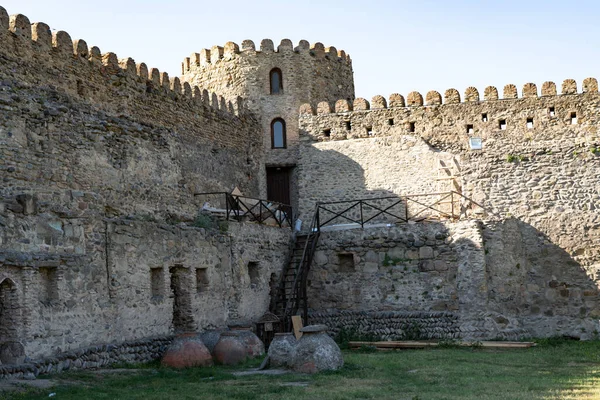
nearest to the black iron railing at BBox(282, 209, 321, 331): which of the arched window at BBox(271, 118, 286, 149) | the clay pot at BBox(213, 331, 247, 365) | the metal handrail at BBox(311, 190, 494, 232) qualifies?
the metal handrail at BBox(311, 190, 494, 232)

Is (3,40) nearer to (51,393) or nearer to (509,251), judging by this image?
(51,393)

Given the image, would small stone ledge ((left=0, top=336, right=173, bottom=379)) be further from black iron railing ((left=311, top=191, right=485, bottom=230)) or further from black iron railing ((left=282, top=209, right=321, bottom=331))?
black iron railing ((left=311, top=191, right=485, bottom=230))

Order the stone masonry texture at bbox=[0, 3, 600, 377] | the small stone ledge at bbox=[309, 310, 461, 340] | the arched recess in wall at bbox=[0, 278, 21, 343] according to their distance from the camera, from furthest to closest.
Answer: the small stone ledge at bbox=[309, 310, 461, 340] → the stone masonry texture at bbox=[0, 3, 600, 377] → the arched recess in wall at bbox=[0, 278, 21, 343]

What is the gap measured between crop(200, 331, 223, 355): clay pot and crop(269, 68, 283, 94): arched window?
35.4 ft

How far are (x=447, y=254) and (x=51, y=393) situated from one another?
38.3 ft

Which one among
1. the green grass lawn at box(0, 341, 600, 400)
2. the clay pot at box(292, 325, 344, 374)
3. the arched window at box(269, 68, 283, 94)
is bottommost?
the green grass lawn at box(0, 341, 600, 400)

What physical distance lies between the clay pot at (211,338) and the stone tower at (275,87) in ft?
29.9

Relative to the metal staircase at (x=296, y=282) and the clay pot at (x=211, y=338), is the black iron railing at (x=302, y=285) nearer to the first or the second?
the metal staircase at (x=296, y=282)

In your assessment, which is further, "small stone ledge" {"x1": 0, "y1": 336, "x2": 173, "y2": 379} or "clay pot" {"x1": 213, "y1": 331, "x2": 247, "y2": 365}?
"clay pot" {"x1": 213, "y1": 331, "x2": 247, "y2": 365}

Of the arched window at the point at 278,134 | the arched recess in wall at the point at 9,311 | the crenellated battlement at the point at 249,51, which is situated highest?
the crenellated battlement at the point at 249,51

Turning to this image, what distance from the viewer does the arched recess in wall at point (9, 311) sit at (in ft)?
41.3

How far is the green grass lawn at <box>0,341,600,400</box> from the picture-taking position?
1175 centimetres

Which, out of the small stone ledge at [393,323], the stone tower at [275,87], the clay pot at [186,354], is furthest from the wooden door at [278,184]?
the clay pot at [186,354]

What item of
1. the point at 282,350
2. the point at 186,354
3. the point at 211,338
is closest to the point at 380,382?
the point at 282,350
